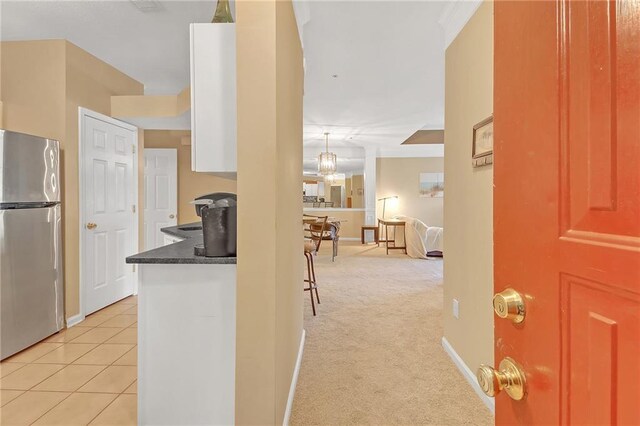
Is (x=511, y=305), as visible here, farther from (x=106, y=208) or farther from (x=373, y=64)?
(x=106, y=208)

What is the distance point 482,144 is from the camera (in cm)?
187

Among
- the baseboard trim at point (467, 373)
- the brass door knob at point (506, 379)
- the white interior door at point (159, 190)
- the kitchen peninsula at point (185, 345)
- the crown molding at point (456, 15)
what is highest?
the crown molding at point (456, 15)

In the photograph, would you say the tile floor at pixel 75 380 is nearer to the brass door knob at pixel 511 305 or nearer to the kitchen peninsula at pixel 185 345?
the kitchen peninsula at pixel 185 345

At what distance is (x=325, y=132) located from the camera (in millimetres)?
6902

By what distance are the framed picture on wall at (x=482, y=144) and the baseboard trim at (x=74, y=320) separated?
142 inches

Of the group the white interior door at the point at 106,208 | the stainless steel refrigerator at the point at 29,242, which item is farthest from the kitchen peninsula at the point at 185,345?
the white interior door at the point at 106,208

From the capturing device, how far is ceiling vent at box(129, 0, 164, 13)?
7.93 feet

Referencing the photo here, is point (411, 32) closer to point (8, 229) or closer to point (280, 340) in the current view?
point (280, 340)

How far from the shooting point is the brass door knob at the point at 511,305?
1.82 ft

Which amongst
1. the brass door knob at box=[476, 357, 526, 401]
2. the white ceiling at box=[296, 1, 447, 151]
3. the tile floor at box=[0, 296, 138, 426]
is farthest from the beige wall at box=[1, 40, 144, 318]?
the brass door knob at box=[476, 357, 526, 401]

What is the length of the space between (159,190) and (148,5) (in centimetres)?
328

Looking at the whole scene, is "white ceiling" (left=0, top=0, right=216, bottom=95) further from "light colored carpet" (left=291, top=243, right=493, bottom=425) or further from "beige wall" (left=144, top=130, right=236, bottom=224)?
"light colored carpet" (left=291, top=243, right=493, bottom=425)

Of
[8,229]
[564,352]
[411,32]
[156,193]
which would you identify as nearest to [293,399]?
[564,352]

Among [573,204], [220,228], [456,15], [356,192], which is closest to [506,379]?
[573,204]
